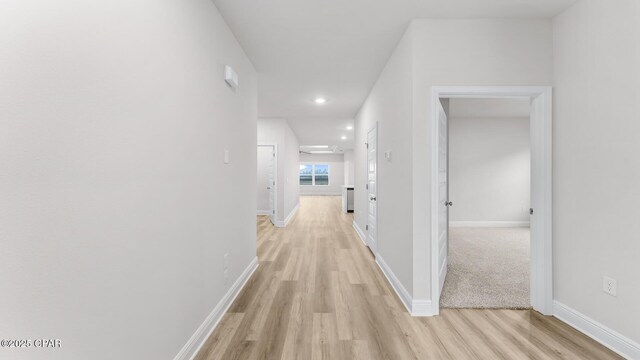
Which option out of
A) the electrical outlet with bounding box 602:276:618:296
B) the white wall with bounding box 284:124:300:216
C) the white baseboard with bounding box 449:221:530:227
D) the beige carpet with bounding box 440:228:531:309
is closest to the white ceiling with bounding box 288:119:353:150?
the white wall with bounding box 284:124:300:216

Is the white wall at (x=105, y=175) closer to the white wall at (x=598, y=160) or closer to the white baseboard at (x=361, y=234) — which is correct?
the white wall at (x=598, y=160)

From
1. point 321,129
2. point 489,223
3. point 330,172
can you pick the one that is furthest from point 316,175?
point 489,223

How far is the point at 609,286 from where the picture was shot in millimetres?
1951

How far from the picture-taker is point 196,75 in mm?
1899

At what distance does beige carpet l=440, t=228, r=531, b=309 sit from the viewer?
2643mm

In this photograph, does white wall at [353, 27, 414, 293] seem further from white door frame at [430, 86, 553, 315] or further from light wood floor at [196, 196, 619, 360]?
light wood floor at [196, 196, 619, 360]

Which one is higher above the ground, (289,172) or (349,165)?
(349,165)

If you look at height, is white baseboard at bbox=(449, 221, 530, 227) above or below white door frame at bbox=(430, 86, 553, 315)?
below

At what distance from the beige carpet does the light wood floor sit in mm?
183

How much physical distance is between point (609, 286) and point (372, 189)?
9.13 feet

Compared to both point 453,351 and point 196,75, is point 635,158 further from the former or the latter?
point 196,75

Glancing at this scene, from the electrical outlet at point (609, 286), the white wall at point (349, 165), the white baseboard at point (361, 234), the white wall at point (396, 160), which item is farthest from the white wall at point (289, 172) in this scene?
the white wall at point (349, 165)

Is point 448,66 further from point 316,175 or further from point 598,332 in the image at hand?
point 316,175

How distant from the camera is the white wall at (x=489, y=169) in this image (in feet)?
21.0
